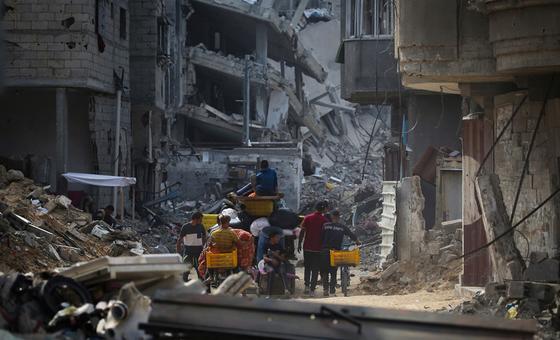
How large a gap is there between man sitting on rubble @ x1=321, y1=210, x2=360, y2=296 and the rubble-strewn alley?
4 cm

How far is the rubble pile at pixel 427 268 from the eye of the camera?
2023cm

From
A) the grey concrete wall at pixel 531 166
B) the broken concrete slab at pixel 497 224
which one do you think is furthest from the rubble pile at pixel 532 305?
the grey concrete wall at pixel 531 166

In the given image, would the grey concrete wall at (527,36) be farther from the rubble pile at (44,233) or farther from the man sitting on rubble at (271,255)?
the rubble pile at (44,233)

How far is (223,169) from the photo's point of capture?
44656 millimetres

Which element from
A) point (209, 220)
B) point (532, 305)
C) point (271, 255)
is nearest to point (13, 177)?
point (209, 220)

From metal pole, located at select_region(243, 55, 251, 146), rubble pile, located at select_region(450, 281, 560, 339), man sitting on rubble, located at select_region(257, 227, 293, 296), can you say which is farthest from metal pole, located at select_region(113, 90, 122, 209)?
rubble pile, located at select_region(450, 281, 560, 339)

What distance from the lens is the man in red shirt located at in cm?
1969

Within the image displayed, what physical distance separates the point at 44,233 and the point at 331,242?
4.71 m

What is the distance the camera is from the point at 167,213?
39.2 m

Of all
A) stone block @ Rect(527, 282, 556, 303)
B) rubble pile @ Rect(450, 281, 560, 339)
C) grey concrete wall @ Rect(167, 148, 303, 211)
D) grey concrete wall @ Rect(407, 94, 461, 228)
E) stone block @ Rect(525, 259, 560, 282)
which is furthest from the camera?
grey concrete wall @ Rect(167, 148, 303, 211)

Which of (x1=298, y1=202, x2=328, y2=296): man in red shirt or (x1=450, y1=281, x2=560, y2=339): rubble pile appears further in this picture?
(x1=298, y1=202, x2=328, y2=296): man in red shirt

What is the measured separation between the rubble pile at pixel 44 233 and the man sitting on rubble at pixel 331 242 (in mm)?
3324

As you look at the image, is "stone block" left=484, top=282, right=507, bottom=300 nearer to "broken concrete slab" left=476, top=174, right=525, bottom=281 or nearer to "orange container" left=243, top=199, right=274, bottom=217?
"broken concrete slab" left=476, top=174, right=525, bottom=281

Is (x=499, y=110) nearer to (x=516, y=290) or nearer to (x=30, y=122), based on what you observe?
(x=516, y=290)
